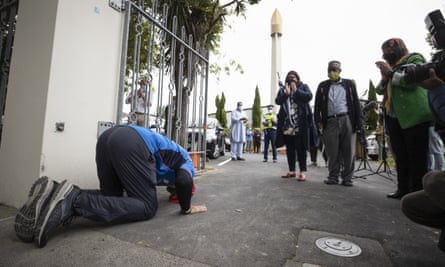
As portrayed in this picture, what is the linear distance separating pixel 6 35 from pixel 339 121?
16.3ft

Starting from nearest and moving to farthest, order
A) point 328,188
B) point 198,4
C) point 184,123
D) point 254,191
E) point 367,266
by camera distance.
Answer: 1. point 367,266
2. point 254,191
3. point 328,188
4. point 184,123
5. point 198,4

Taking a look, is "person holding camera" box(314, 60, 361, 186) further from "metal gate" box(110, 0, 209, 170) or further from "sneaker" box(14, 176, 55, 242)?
"sneaker" box(14, 176, 55, 242)

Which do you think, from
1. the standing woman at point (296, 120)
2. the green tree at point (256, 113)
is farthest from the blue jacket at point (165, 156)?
the green tree at point (256, 113)

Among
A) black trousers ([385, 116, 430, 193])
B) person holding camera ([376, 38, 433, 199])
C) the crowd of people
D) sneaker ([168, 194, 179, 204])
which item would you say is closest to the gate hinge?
the crowd of people

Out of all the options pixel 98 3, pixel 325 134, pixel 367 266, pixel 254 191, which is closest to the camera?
pixel 367 266

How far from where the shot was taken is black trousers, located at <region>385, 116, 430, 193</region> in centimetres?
249

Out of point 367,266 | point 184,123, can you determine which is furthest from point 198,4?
point 367,266

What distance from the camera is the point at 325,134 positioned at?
3.66 metres

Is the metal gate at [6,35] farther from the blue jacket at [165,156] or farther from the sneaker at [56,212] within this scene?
the blue jacket at [165,156]

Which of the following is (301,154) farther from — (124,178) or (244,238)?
(124,178)

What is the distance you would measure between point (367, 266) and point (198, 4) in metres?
5.24

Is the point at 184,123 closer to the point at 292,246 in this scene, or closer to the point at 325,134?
the point at 325,134

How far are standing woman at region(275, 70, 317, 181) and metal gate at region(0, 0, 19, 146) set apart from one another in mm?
4033

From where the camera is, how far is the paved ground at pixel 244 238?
128 cm
